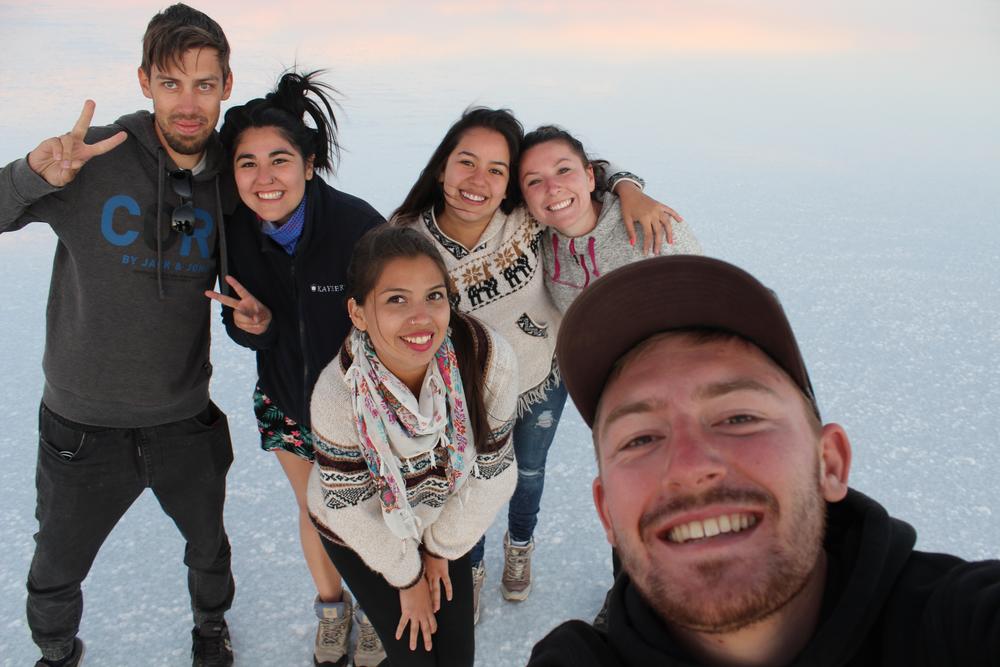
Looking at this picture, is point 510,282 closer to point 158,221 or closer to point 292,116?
point 292,116

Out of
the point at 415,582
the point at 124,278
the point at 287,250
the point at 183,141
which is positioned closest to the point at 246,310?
the point at 287,250

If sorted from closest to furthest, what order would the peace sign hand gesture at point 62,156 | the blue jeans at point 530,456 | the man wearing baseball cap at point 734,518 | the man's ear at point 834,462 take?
1. the man wearing baseball cap at point 734,518
2. the man's ear at point 834,462
3. the peace sign hand gesture at point 62,156
4. the blue jeans at point 530,456

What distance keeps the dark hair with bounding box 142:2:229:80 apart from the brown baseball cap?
4.07ft

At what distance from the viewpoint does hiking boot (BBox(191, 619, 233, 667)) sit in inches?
82.2

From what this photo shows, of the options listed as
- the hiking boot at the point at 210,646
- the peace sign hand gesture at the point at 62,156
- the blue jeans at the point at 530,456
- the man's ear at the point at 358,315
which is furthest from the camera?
the blue jeans at the point at 530,456

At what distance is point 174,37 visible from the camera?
1.75 meters

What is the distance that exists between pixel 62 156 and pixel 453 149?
938mm

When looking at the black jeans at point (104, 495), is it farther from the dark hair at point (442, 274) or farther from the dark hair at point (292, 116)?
the dark hair at point (292, 116)

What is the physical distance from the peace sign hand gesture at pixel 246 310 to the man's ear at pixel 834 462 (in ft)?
4.47

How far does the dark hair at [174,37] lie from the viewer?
1.76m

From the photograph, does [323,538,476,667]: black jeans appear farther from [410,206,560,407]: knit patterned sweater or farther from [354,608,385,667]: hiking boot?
[410,206,560,407]: knit patterned sweater

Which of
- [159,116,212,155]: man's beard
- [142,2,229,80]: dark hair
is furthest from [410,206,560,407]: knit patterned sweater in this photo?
[142,2,229,80]: dark hair

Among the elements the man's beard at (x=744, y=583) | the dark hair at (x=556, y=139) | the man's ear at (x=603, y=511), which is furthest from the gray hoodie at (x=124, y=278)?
A: the man's beard at (x=744, y=583)

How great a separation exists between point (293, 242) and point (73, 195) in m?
0.51
